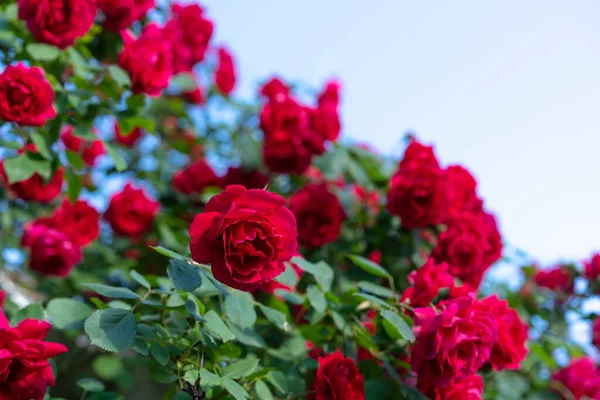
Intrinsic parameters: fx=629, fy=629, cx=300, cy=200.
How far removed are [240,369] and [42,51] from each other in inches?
48.3

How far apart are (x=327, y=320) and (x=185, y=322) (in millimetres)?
509

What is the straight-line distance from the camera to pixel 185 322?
4.99 ft

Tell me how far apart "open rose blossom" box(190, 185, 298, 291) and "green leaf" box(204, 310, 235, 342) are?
0.18 metres

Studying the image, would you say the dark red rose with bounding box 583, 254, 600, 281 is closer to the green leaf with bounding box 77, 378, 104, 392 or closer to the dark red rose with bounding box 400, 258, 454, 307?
the dark red rose with bounding box 400, 258, 454, 307

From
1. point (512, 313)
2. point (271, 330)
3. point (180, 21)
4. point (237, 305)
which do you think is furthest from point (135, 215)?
point (512, 313)

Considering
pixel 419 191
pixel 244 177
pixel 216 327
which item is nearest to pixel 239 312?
pixel 216 327

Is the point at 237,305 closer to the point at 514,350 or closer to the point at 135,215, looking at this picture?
the point at 514,350

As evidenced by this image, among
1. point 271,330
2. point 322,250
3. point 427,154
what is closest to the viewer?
point 271,330

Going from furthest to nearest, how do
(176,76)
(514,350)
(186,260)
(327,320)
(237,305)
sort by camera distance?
(176,76) < (327,320) < (514,350) < (237,305) < (186,260)

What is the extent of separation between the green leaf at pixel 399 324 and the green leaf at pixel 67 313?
0.74 m

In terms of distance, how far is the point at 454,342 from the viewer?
58.5 inches

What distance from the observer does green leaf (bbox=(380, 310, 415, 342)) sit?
4.84ft

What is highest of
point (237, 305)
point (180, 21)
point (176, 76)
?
point (180, 21)

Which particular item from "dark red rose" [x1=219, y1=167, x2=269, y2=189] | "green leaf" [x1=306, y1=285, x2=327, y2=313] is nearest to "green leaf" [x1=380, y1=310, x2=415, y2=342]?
"green leaf" [x1=306, y1=285, x2=327, y2=313]
